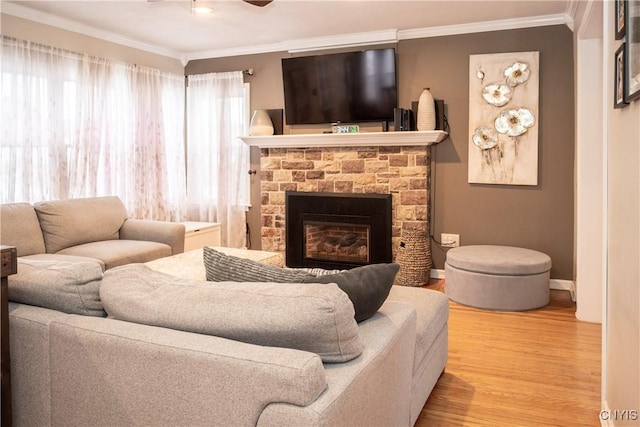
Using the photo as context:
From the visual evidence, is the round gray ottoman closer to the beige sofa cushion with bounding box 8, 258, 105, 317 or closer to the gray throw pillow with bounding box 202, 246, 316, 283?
the gray throw pillow with bounding box 202, 246, 316, 283

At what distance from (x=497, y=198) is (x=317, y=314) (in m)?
3.87

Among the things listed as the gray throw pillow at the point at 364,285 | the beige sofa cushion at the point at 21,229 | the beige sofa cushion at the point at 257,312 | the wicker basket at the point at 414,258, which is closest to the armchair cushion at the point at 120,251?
the beige sofa cushion at the point at 21,229

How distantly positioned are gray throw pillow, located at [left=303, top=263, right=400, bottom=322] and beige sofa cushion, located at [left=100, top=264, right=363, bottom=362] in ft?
0.70

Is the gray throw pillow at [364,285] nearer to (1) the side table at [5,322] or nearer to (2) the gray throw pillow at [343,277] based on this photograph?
(2) the gray throw pillow at [343,277]

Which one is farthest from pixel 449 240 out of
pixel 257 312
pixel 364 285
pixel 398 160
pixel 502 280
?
pixel 257 312

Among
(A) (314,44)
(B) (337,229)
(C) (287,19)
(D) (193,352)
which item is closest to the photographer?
(D) (193,352)

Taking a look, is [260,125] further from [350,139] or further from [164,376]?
[164,376]

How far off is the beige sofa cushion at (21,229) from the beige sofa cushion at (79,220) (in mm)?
74

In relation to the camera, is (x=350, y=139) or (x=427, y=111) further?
(x=350, y=139)

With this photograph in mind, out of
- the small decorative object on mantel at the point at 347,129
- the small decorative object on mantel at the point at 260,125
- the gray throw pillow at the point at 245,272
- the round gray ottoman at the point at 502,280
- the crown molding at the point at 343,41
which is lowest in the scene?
the round gray ottoman at the point at 502,280

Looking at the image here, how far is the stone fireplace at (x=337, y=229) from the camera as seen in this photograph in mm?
5148

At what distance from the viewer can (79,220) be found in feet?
14.4

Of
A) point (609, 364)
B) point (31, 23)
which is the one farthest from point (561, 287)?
point (31, 23)

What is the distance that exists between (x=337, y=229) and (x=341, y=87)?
4.81 feet
